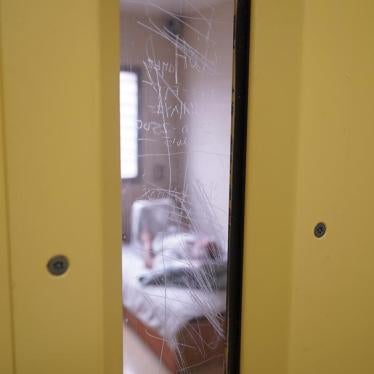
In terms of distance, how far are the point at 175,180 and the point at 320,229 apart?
1.45ft

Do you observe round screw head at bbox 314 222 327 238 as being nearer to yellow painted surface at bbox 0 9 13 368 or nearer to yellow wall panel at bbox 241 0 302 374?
yellow wall panel at bbox 241 0 302 374

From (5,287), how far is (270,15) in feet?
2.67

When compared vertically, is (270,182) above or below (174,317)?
above

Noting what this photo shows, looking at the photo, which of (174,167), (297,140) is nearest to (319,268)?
(297,140)

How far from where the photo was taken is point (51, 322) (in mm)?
719

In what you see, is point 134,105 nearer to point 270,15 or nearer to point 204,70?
point 204,70

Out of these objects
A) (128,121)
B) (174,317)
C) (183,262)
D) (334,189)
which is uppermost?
(128,121)

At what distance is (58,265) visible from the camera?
715mm

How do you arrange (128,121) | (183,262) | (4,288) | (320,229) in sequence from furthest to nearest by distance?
(320,229)
(183,262)
(128,121)
(4,288)

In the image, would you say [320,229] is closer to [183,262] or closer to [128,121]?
[183,262]

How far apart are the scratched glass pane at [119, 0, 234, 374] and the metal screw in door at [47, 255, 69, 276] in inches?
5.7

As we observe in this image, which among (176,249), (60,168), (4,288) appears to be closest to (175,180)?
(176,249)

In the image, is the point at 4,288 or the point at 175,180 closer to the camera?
the point at 4,288

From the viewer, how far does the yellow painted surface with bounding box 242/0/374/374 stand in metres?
0.94
